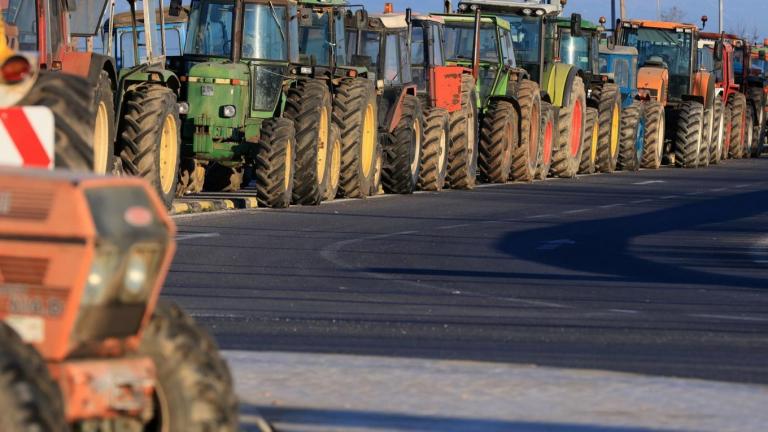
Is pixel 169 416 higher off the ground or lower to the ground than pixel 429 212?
higher

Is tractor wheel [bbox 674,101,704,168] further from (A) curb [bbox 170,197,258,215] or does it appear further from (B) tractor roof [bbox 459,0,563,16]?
(A) curb [bbox 170,197,258,215]

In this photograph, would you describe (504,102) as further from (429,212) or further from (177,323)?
(177,323)

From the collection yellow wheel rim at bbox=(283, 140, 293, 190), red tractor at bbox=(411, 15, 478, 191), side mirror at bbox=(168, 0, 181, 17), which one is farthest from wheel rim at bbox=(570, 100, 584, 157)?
yellow wheel rim at bbox=(283, 140, 293, 190)

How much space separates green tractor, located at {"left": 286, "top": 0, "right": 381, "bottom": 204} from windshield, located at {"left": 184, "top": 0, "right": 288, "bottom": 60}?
0.40m

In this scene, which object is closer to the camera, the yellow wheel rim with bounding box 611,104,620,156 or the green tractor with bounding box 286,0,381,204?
the green tractor with bounding box 286,0,381,204

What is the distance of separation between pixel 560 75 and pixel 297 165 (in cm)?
1368

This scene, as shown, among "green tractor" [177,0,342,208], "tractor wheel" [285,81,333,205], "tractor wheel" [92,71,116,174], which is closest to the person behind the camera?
"tractor wheel" [92,71,116,174]

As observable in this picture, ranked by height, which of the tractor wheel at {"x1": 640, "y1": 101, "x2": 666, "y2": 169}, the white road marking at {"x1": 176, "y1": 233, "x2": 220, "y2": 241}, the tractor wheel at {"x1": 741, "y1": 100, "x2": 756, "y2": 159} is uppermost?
the white road marking at {"x1": 176, "y1": 233, "x2": 220, "y2": 241}

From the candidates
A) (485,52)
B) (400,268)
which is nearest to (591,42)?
(485,52)

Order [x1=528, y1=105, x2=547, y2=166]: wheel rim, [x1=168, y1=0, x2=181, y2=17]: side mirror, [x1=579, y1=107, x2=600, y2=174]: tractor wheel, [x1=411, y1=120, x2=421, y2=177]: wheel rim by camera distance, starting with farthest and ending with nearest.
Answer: [x1=579, y1=107, x2=600, y2=174]: tractor wheel < [x1=528, y1=105, x2=547, y2=166]: wheel rim < [x1=411, y1=120, x2=421, y2=177]: wheel rim < [x1=168, y1=0, x2=181, y2=17]: side mirror

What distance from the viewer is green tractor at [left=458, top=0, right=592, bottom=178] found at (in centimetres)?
3634

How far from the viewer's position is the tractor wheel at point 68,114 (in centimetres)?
878

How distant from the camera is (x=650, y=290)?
50.7 ft

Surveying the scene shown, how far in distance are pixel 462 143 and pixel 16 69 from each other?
2438cm
